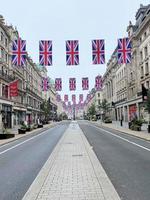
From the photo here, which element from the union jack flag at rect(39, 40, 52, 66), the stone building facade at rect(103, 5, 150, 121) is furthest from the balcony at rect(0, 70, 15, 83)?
the stone building facade at rect(103, 5, 150, 121)

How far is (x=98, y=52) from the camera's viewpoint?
2636 cm

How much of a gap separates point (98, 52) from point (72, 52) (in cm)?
251

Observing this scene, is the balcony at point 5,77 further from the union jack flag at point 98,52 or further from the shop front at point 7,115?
the union jack flag at point 98,52

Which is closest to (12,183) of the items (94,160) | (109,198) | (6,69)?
(109,198)

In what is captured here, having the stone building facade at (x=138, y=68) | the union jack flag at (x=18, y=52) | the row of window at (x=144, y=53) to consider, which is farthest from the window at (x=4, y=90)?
the row of window at (x=144, y=53)

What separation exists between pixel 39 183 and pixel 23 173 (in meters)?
2.17

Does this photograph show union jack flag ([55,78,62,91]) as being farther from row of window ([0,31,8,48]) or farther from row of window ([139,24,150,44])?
row of window ([139,24,150,44])

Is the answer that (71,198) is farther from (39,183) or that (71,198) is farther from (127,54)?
(127,54)

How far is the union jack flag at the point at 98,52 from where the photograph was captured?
26298 millimetres

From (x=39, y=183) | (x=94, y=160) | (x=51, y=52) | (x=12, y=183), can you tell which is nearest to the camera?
(x=39, y=183)

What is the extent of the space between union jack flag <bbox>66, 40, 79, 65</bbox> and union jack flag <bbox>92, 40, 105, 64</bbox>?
1.68m

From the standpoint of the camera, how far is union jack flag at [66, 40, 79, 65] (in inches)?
1019

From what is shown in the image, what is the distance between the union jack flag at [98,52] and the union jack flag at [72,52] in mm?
1683

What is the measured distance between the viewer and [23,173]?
955 cm
